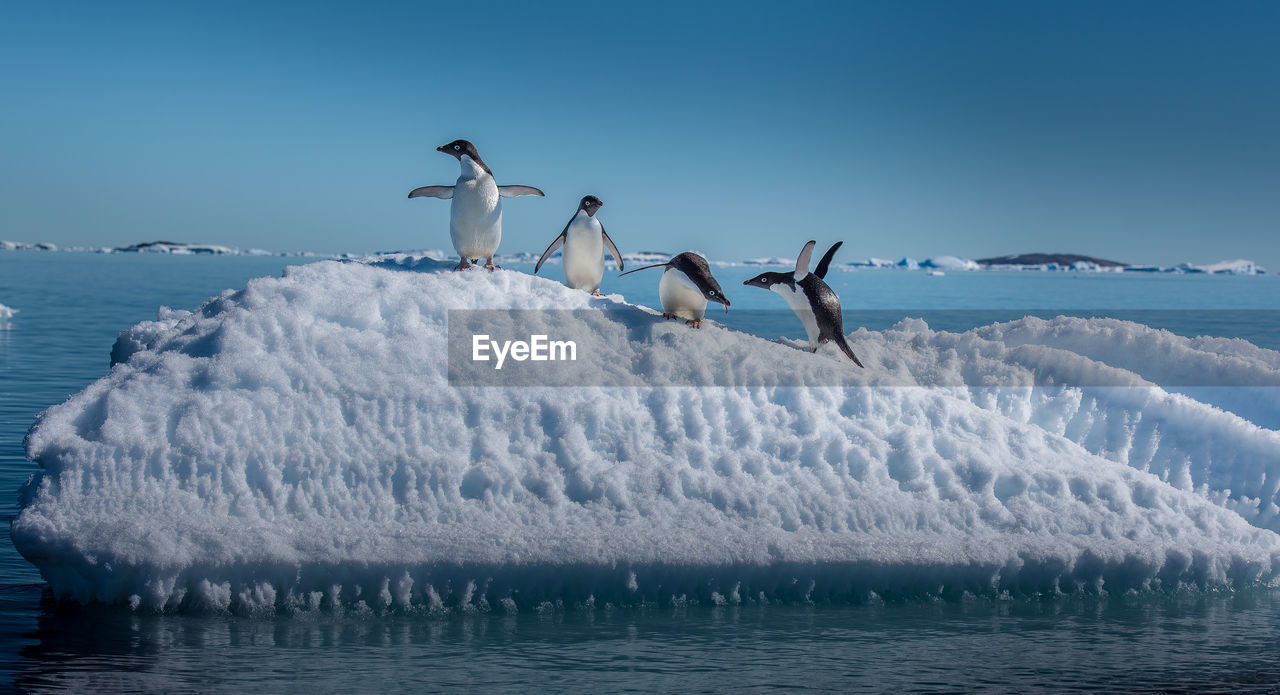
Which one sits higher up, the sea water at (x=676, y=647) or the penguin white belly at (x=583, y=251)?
the penguin white belly at (x=583, y=251)

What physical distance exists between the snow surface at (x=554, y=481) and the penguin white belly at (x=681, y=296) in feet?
0.66

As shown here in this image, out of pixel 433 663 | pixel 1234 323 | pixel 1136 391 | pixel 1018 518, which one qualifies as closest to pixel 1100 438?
pixel 1136 391

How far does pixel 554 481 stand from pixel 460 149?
3.58m

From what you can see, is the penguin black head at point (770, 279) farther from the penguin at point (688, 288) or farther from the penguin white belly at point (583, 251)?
the penguin white belly at point (583, 251)

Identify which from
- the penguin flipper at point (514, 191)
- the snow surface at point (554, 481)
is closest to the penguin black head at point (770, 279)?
the snow surface at point (554, 481)

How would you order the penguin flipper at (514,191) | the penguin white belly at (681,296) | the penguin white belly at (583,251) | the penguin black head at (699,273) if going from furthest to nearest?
the penguin flipper at (514,191) < the penguin white belly at (583,251) < the penguin white belly at (681,296) < the penguin black head at (699,273)

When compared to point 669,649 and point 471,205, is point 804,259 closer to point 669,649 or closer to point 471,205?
point 471,205

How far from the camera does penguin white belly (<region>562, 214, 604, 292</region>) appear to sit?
8.12 m

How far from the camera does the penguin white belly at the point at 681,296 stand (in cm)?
736

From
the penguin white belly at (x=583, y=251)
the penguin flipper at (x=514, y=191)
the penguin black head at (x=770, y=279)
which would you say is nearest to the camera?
the penguin black head at (x=770, y=279)

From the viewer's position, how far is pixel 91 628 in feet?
17.0

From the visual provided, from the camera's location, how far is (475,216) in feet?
25.8

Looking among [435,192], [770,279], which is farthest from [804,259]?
[435,192]

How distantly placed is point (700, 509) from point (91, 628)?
3.78 meters
